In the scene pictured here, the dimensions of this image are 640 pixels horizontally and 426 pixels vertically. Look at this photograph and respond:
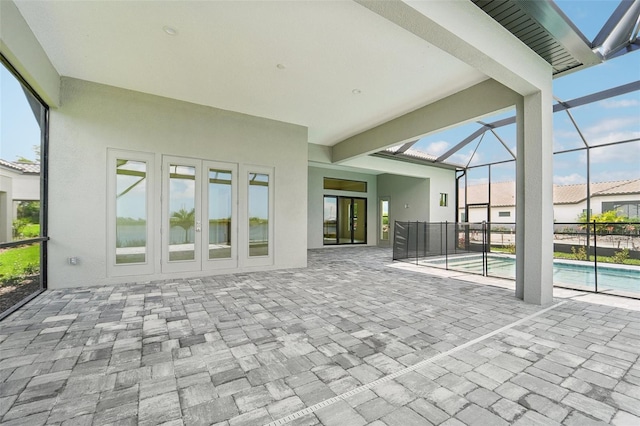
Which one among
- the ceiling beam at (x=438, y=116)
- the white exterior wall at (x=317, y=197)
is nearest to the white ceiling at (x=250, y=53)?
the ceiling beam at (x=438, y=116)

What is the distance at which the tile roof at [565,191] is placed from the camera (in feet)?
26.2

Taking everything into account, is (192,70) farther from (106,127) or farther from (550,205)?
(550,205)

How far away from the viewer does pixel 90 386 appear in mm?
1883

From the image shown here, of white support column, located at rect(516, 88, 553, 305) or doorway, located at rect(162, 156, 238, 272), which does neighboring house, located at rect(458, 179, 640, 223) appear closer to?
white support column, located at rect(516, 88, 553, 305)

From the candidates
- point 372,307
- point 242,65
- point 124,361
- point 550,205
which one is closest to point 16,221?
point 124,361

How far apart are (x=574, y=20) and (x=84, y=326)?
21.2ft

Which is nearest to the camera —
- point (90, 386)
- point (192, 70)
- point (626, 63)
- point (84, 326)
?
point (90, 386)

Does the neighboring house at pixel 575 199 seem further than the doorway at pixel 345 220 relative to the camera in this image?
No

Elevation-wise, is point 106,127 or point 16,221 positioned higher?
point 106,127

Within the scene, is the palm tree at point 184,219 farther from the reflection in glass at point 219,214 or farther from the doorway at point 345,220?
the doorway at point 345,220

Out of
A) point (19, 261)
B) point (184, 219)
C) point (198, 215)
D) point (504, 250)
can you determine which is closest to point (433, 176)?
point (504, 250)

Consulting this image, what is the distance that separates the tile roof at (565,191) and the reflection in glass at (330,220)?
5.49 m

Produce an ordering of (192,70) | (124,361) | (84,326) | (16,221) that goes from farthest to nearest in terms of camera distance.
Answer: (192,70), (16,221), (84,326), (124,361)

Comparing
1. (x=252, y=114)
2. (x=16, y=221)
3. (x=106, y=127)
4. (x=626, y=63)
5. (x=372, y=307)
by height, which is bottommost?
(x=372, y=307)
